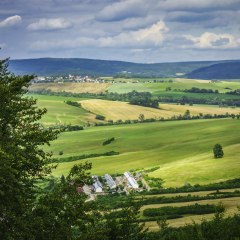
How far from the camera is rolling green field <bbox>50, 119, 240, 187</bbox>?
402ft

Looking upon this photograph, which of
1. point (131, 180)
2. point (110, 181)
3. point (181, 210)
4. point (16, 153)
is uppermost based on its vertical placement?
point (16, 153)

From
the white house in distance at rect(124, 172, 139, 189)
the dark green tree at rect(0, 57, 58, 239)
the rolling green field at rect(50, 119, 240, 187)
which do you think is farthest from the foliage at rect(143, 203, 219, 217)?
the dark green tree at rect(0, 57, 58, 239)

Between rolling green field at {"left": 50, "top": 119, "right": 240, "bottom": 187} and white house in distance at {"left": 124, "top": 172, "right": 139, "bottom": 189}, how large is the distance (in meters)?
5.85

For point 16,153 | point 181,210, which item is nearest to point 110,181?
point 181,210

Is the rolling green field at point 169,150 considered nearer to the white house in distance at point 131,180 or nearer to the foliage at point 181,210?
the white house in distance at point 131,180

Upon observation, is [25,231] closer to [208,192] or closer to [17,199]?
[17,199]

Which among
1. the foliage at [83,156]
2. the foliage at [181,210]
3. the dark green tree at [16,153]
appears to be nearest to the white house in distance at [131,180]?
the foliage at [83,156]

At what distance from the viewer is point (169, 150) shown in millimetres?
157000

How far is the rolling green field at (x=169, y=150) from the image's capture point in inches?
4822

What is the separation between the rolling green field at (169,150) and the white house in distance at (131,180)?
19.2ft

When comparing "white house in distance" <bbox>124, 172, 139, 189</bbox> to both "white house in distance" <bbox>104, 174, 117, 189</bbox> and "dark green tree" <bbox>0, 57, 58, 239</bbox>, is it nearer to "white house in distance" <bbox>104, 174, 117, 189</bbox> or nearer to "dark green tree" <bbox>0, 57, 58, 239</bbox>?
"white house in distance" <bbox>104, 174, 117, 189</bbox>

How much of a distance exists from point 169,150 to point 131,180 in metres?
38.9

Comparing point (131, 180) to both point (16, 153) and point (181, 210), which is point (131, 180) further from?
point (16, 153)

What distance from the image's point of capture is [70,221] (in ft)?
92.5
